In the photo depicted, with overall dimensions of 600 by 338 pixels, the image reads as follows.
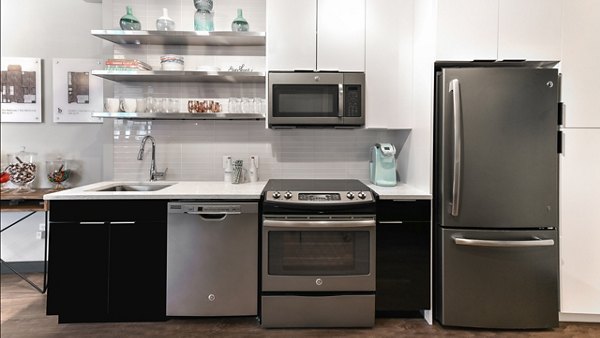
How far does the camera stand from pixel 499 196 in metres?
2.30

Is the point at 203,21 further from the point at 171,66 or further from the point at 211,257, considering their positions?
the point at 211,257

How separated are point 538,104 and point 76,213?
3.00 metres

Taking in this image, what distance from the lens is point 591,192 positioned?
236 cm

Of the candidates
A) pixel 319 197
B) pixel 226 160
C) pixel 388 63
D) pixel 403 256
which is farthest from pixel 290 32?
pixel 403 256

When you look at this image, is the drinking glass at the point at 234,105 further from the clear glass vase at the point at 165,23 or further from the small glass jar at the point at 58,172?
the small glass jar at the point at 58,172

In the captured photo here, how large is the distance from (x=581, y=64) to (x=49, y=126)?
411 cm

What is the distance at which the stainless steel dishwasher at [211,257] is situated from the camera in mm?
2365

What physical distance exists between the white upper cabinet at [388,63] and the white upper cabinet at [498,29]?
38cm

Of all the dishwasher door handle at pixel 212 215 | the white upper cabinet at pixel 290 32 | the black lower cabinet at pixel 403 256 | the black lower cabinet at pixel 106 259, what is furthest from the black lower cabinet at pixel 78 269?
the black lower cabinet at pixel 403 256

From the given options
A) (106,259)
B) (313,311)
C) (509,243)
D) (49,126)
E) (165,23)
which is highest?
(165,23)

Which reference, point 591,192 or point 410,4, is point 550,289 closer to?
point 591,192

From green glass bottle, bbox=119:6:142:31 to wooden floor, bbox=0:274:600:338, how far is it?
2140mm

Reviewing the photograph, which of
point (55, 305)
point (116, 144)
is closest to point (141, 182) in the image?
point (116, 144)

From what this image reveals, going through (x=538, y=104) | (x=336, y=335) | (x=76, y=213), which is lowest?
(x=336, y=335)
